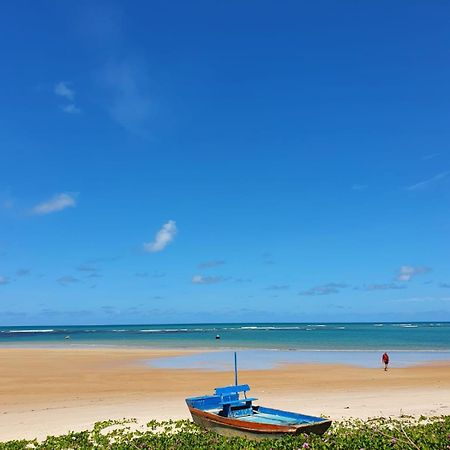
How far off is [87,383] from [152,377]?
4.12 meters

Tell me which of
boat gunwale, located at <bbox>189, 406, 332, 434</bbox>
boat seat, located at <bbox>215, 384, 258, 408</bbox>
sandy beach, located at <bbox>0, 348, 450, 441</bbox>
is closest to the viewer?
boat gunwale, located at <bbox>189, 406, 332, 434</bbox>

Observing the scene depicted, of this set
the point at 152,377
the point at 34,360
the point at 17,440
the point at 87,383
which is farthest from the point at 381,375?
the point at 34,360

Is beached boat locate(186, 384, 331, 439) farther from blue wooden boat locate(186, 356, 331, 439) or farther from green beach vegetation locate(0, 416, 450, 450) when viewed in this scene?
green beach vegetation locate(0, 416, 450, 450)

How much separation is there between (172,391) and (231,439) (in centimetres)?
1201

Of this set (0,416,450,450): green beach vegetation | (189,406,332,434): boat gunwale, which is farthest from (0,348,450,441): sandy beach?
(189,406,332,434): boat gunwale

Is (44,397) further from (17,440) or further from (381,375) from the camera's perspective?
(381,375)

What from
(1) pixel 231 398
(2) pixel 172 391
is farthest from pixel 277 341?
(1) pixel 231 398

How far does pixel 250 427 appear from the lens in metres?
12.7

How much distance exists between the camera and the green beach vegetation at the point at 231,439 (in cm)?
1126

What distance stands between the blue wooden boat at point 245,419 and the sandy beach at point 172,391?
95.7 inches

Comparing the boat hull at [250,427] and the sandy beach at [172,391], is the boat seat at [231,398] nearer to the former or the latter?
the boat hull at [250,427]

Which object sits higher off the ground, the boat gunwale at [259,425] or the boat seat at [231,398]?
the boat seat at [231,398]

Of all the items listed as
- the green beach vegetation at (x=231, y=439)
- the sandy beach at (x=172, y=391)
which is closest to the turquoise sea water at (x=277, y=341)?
the sandy beach at (x=172, y=391)

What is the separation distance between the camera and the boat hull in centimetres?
1191
